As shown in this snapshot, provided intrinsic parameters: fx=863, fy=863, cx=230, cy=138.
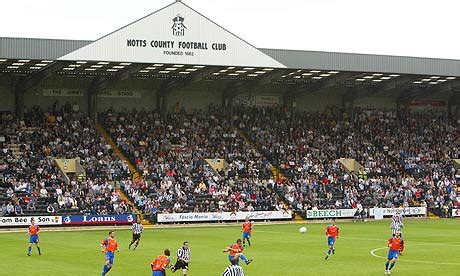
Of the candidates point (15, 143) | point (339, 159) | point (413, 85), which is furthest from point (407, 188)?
point (15, 143)

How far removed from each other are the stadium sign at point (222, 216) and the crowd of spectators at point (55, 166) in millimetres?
3464

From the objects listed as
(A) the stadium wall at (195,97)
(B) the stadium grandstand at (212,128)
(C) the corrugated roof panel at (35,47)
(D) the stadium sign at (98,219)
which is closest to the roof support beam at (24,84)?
(B) the stadium grandstand at (212,128)

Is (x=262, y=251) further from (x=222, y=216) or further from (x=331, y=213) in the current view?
(x=331, y=213)

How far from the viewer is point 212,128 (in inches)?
2963

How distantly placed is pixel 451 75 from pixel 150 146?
82.7 ft

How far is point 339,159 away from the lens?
246ft

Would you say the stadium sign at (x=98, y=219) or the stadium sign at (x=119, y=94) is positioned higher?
the stadium sign at (x=119, y=94)

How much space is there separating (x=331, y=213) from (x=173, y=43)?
18.4 metres

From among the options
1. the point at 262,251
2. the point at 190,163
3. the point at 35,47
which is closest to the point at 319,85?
the point at 190,163

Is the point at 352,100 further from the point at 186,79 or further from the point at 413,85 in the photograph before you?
the point at 186,79

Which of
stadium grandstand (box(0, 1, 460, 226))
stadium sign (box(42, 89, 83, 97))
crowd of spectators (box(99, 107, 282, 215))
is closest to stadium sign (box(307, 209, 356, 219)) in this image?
stadium grandstand (box(0, 1, 460, 226))

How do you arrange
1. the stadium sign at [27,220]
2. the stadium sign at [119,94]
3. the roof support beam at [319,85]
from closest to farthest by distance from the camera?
the stadium sign at [27,220] → the roof support beam at [319,85] → the stadium sign at [119,94]

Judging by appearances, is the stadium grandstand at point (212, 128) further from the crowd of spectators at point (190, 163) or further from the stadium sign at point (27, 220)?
the stadium sign at point (27, 220)

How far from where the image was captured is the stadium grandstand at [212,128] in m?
59.7
